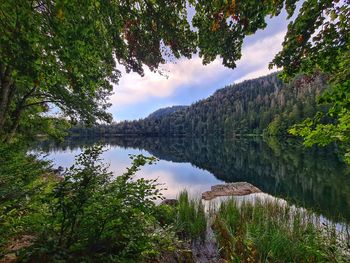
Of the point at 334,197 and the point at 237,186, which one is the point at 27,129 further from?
the point at 334,197

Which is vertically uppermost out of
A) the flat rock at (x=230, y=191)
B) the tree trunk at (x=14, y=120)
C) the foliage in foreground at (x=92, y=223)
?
the tree trunk at (x=14, y=120)

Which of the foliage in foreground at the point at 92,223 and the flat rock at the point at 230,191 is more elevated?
the foliage in foreground at the point at 92,223

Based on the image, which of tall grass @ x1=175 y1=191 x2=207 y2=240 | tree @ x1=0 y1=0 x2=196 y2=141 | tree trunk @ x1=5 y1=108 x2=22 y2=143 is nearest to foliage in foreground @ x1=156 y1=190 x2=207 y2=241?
tall grass @ x1=175 y1=191 x2=207 y2=240

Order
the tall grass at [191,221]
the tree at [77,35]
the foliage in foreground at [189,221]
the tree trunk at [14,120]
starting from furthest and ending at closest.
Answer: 1. the tree trunk at [14,120]
2. the tall grass at [191,221]
3. the foliage in foreground at [189,221]
4. the tree at [77,35]

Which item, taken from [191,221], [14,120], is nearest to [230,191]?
[191,221]

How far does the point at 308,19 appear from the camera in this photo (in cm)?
441

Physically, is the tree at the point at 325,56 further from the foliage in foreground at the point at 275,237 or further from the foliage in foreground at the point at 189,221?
the foliage in foreground at the point at 189,221

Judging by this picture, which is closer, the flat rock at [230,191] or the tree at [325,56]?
the tree at [325,56]

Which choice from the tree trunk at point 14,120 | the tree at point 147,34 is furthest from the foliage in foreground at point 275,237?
the tree trunk at point 14,120

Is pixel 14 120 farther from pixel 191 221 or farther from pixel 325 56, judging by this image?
pixel 325 56

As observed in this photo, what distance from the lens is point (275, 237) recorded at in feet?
25.7

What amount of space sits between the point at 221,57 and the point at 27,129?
1627 cm

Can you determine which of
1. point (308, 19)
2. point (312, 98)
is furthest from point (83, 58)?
point (312, 98)

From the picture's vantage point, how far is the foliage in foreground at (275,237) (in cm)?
618
